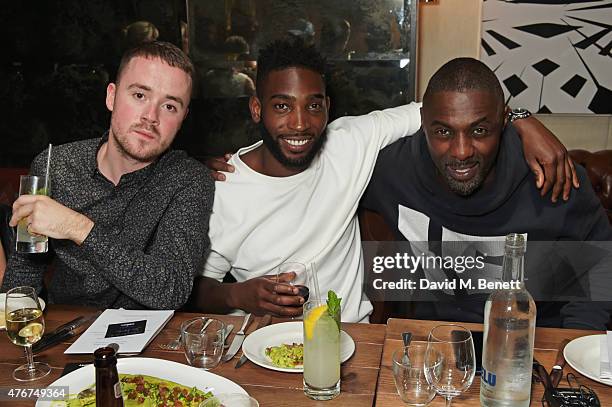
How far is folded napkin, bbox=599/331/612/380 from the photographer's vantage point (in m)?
1.22

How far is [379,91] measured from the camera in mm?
3432

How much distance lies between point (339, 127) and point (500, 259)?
696mm

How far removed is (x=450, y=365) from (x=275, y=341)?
1.52 ft

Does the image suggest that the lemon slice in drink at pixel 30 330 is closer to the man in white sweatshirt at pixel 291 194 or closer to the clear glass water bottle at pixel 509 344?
the man in white sweatshirt at pixel 291 194

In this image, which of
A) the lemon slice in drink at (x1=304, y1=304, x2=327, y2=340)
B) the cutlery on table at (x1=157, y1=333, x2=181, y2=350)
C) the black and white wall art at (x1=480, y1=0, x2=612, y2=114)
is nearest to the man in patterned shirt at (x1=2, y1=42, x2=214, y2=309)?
the cutlery on table at (x1=157, y1=333, x2=181, y2=350)

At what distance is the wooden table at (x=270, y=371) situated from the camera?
3.86 feet

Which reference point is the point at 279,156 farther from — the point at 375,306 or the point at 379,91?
the point at 379,91

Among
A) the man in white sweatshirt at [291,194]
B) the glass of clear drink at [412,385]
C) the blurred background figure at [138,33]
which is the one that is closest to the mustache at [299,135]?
the man in white sweatshirt at [291,194]

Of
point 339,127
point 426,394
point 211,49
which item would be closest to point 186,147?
point 211,49

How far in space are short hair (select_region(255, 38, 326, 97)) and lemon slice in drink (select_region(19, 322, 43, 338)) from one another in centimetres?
102

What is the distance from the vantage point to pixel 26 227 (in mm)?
1540

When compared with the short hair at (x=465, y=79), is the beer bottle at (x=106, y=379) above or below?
below

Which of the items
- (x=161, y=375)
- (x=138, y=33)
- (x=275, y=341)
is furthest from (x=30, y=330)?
(x=138, y=33)

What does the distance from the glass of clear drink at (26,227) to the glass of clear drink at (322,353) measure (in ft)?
2.67
